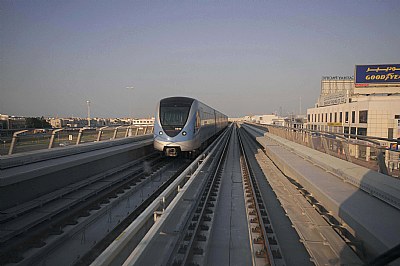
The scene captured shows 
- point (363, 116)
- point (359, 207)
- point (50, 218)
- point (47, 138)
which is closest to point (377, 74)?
point (363, 116)

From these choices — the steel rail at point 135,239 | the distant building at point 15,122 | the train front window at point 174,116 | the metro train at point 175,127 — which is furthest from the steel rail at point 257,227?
the distant building at point 15,122

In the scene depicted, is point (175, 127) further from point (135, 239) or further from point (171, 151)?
point (135, 239)

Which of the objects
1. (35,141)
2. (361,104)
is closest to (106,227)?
(35,141)

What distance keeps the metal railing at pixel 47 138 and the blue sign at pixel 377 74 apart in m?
42.6

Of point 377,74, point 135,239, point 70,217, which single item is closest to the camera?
Result: point 135,239

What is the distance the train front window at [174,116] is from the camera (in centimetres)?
1420

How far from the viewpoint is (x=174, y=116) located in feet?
46.9

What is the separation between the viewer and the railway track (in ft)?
16.7

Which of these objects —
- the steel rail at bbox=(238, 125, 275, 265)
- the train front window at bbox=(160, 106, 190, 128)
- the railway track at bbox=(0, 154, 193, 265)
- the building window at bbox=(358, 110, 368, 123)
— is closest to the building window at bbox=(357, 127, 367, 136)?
the building window at bbox=(358, 110, 368, 123)

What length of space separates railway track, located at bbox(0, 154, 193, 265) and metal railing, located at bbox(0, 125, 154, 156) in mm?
1849

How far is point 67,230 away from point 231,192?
5248 millimetres

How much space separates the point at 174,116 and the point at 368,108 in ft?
80.1

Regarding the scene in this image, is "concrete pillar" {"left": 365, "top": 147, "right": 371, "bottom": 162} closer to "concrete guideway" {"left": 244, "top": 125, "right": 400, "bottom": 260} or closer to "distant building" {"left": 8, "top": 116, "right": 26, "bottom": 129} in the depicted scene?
"concrete guideway" {"left": 244, "top": 125, "right": 400, "bottom": 260}

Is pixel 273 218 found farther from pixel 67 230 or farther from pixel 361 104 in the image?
pixel 361 104
